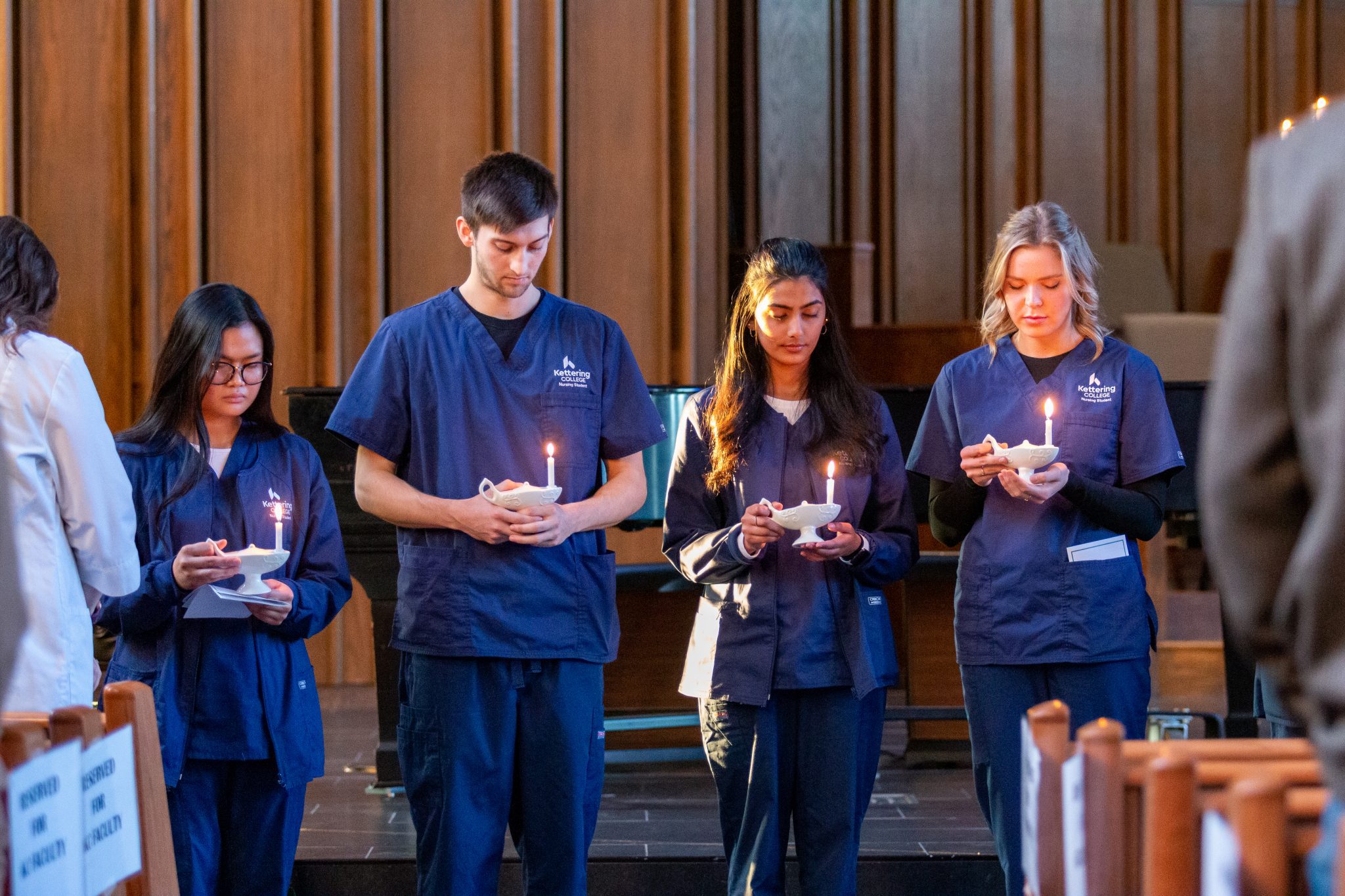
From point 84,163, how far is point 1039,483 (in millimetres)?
4694

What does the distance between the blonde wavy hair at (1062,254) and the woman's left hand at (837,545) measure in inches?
20.7

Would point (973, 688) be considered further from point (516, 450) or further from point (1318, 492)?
point (1318, 492)

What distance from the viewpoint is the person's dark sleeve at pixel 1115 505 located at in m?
2.74

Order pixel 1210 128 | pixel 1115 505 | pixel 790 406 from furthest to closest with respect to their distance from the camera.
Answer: pixel 1210 128 < pixel 790 406 < pixel 1115 505

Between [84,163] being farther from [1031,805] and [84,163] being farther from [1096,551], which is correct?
[1031,805]

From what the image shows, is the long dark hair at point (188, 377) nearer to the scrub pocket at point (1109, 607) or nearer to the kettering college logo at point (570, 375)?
the kettering college logo at point (570, 375)

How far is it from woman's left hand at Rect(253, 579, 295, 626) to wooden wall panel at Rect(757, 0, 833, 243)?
556 cm

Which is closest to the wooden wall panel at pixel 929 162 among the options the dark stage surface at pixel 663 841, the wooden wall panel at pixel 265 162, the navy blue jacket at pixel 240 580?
the wooden wall panel at pixel 265 162

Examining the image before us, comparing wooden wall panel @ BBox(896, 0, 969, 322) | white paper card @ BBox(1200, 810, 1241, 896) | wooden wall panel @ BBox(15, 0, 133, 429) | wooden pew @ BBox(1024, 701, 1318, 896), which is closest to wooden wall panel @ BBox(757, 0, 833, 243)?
wooden wall panel @ BBox(896, 0, 969, 322)

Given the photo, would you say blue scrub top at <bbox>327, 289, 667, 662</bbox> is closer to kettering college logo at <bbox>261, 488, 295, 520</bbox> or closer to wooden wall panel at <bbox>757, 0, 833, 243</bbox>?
kettering college logo at <bbox>261, 488, 295, 520</bbox>

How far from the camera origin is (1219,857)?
1164 mm

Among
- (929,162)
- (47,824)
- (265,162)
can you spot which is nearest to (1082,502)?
(47,824)

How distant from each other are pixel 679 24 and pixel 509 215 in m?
4.10

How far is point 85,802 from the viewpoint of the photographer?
1.56 metres
